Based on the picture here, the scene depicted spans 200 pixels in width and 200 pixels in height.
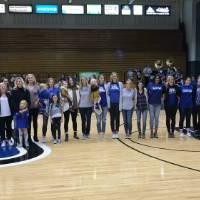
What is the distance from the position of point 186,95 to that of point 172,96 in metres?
0.42

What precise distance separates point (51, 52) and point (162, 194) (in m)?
17.7

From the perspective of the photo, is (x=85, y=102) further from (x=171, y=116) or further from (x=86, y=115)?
(x=171, y=116)

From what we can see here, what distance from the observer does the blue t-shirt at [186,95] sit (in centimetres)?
919

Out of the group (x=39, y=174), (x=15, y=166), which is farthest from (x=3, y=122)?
(x=39, y=174)

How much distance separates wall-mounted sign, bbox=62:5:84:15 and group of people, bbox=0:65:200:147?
13039 millimetres

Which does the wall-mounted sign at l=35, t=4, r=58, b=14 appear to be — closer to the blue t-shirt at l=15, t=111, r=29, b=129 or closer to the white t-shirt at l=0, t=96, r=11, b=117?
the white t-shirt at l=0, t=96, r=11, b=117

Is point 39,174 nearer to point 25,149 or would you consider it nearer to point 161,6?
point 25,149

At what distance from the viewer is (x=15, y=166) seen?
6.35 metres

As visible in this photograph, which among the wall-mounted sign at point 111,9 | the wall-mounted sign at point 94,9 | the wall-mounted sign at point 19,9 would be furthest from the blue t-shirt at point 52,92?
the wall-mounted sign at point 111,9

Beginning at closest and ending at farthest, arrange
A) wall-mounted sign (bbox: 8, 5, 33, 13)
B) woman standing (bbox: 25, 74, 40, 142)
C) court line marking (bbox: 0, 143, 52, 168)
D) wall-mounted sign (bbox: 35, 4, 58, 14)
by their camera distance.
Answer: court line marking (bbox: 0, 143, 52, 168), woman standing (bbox: 25, 74, 40, 142), wall-mounted sign (bbox: 8, 5, 33, 13), wall-mounted sign (bbox: 35, 4, 58, 14)

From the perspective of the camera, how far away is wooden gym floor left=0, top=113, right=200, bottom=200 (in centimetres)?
481

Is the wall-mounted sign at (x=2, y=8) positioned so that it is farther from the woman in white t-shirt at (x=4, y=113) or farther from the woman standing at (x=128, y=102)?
the woman standing at (x=128, y=102)

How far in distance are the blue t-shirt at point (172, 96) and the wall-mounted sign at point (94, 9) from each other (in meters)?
13.7

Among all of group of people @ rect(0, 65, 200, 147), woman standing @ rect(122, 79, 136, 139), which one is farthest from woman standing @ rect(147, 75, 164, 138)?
woman standing @ rect(122, 79, 136, 139)
